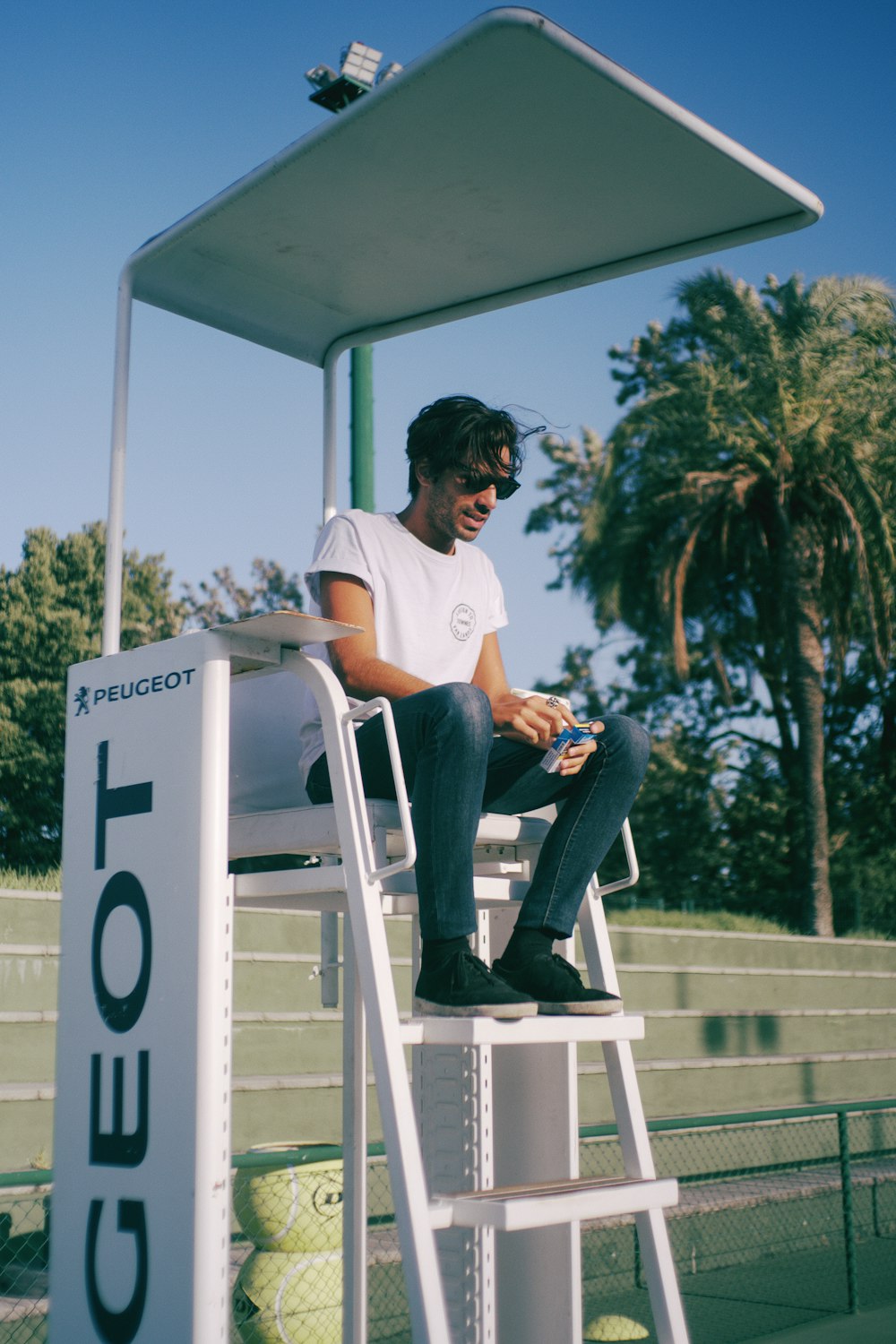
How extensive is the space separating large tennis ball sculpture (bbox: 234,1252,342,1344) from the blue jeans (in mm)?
2487

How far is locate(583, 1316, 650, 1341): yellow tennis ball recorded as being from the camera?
611 centimetres

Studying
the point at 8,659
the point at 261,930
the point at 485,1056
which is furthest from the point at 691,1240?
the point at 8,659

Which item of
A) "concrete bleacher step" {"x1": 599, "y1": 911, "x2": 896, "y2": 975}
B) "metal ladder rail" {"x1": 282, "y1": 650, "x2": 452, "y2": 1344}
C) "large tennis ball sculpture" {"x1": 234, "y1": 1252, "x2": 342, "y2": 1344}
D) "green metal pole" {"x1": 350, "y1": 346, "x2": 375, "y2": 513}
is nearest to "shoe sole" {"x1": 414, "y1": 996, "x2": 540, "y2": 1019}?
"metal ladder rail" {"x1": 282, "y1": 650, "x2": 452, "y2": 1344}

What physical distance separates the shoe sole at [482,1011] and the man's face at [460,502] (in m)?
1.22

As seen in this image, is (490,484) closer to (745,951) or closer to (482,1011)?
(482,1011)

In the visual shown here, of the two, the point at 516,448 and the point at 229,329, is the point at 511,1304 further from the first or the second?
the point at 229,329

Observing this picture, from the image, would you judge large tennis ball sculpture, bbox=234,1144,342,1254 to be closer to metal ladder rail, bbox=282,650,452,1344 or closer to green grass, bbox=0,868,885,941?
metal ladder rail, bbox=282,650,452,1344

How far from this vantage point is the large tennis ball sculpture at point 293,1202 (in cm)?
464

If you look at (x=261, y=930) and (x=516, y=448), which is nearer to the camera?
(x=516, y=448)

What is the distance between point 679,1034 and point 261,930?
5358mm

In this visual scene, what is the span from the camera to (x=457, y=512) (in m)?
3.28

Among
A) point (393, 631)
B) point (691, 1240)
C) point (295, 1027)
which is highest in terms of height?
point (393, 631)

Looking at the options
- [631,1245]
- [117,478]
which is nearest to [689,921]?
[631,1245]

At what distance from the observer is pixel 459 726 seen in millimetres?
2684
